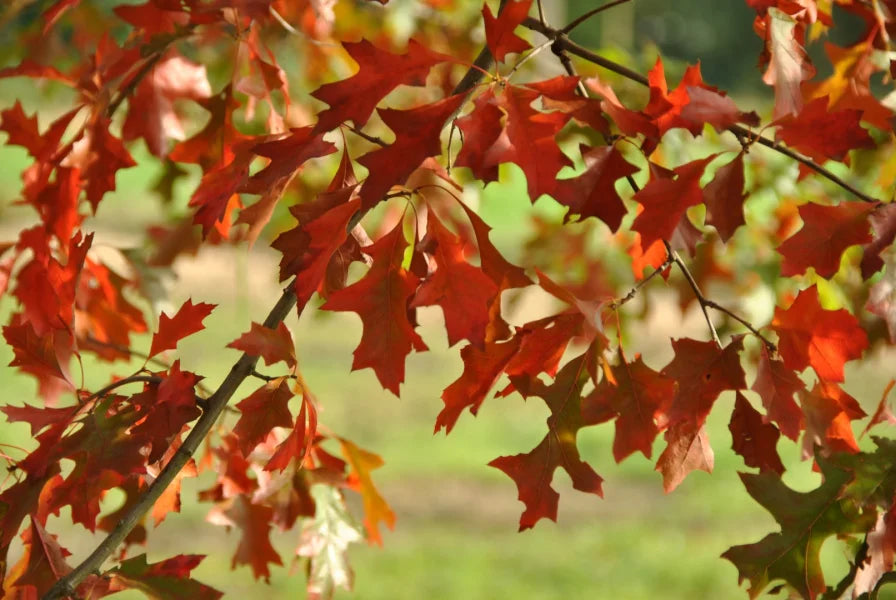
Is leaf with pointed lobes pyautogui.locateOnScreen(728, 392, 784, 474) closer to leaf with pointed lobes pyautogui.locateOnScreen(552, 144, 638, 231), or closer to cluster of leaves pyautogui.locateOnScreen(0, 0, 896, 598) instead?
cluster of leaves pyautogui.locateOnScreen(0, 0, 896, 598)

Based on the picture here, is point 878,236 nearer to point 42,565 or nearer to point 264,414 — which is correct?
point 264,414

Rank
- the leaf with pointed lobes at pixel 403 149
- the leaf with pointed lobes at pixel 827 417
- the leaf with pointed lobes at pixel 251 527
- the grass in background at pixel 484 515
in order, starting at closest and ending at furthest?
1. the leaf with pointed lobes at pixel 403 149
2. the leaf with pointed lobes at pixel 827 417
3. the leaf with pointed lobes at pixel 251 527
4. the grass in background at pixel 484 515

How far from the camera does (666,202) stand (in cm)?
67

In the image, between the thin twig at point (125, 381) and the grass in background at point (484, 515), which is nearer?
the thin twig at point (125, 381)

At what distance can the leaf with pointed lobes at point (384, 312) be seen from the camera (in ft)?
2.17

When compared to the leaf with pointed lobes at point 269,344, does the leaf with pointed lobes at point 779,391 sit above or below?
below

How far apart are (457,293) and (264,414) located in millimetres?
181

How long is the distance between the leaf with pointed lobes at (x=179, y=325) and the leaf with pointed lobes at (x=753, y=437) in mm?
375

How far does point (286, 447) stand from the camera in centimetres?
75

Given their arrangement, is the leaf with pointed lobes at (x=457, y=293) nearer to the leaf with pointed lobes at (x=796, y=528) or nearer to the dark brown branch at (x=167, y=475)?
the dark brown branch at (x=167, y=475)

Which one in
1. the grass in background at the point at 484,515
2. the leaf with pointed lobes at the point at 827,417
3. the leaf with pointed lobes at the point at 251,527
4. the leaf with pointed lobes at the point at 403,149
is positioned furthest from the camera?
the grass in background at the point at 484,515

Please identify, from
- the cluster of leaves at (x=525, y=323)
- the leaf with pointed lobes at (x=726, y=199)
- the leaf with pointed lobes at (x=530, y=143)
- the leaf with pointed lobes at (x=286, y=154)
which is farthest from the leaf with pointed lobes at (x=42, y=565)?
the leaf with pointed lobes at (x=726, y=199)

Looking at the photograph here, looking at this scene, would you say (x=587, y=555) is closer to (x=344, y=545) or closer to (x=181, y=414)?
(x=344, y=545)

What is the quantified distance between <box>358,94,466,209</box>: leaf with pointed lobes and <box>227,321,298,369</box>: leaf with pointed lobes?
0.12 meters
